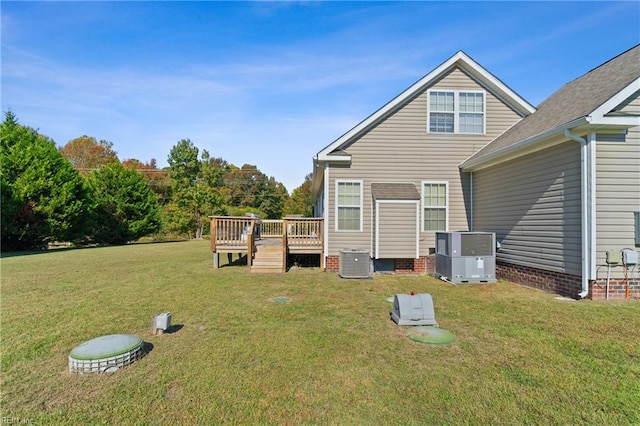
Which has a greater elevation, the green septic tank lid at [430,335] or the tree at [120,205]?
the tree at [120,205]

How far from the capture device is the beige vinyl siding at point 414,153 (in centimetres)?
1031

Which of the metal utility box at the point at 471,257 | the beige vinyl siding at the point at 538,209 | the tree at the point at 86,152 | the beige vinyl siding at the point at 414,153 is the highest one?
the tree at the point at 86,152

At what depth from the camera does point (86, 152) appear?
41938mm

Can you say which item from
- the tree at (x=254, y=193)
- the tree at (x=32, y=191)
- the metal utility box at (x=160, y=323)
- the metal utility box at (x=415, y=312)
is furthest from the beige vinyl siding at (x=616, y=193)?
the tree at (x=254, y=193)

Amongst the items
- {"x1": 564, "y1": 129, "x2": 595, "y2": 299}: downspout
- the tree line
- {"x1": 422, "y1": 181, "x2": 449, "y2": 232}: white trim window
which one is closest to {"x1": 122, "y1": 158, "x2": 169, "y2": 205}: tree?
the tree line

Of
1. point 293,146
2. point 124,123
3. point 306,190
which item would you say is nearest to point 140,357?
point 124,123

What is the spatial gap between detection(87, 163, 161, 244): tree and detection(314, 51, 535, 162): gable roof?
20671mm

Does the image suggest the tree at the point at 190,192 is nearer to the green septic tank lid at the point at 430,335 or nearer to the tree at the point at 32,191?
the tree at the point at 32,191

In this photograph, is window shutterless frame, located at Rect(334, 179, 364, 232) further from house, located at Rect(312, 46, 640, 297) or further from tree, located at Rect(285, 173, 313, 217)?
tree, located at Rect(285, 173, 313, 217)

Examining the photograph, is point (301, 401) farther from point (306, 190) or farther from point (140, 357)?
point (306, 190)

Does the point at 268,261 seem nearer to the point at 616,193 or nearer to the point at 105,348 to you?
the point at 105,348

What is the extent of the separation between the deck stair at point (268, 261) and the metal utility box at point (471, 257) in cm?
513

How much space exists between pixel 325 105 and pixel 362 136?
19.7 feet

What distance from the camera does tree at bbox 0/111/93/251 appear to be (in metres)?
17.9
